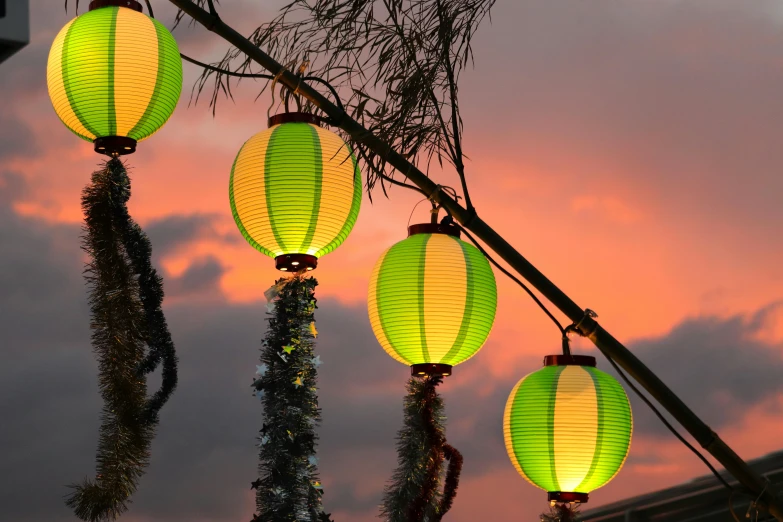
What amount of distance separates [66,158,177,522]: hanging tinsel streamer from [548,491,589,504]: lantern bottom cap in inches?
47.2

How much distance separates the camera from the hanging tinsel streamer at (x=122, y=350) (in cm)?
248

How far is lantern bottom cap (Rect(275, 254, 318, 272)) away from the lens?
250 centimetres

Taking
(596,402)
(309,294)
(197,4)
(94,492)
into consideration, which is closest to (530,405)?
(596,402)

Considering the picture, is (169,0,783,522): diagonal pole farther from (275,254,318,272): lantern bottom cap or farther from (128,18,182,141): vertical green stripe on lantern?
(275,254,318,272): lantern bottom cap

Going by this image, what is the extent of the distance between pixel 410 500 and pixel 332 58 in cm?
144

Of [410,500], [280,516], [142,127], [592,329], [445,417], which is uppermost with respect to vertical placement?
[142,127]

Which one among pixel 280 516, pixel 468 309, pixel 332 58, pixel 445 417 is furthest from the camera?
pixel 332 58

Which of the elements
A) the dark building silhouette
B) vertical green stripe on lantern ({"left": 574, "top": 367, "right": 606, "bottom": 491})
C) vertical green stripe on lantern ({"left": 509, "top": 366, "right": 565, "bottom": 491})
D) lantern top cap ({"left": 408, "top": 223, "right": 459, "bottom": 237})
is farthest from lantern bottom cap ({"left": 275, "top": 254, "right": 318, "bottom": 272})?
the dark building silhouette

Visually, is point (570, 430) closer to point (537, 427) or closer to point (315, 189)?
point (537, 427)

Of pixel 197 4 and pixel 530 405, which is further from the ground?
pixel 197 4

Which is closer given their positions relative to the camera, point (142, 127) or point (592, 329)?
point (142, 127)

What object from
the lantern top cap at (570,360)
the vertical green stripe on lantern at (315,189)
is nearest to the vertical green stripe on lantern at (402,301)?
the vertical green stripe on lantern at (315,189)

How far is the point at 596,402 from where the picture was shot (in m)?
2.82

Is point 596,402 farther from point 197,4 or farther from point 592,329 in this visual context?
point 197,4
